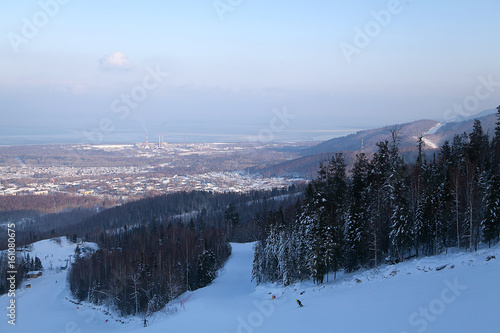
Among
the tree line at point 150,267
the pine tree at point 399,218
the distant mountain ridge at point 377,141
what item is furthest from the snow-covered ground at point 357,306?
the distant mountain ridge at point 377,141

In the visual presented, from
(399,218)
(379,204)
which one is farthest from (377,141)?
(399,218)

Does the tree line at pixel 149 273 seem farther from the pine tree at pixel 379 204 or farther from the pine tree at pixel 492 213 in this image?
the pine tree at pixel 492 213

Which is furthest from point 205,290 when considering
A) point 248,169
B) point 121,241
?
point 248,169

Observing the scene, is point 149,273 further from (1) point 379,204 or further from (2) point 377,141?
(2) point 377,141

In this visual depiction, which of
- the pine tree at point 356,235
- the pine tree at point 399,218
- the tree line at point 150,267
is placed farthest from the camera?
the tree line at point 150,267

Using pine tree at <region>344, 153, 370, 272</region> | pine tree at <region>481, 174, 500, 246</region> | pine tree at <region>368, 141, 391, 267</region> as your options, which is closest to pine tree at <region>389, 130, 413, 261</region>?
pine tree at <region>368, 141, 391, 267</region>

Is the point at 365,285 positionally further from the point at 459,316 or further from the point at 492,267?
the point at 459,316
